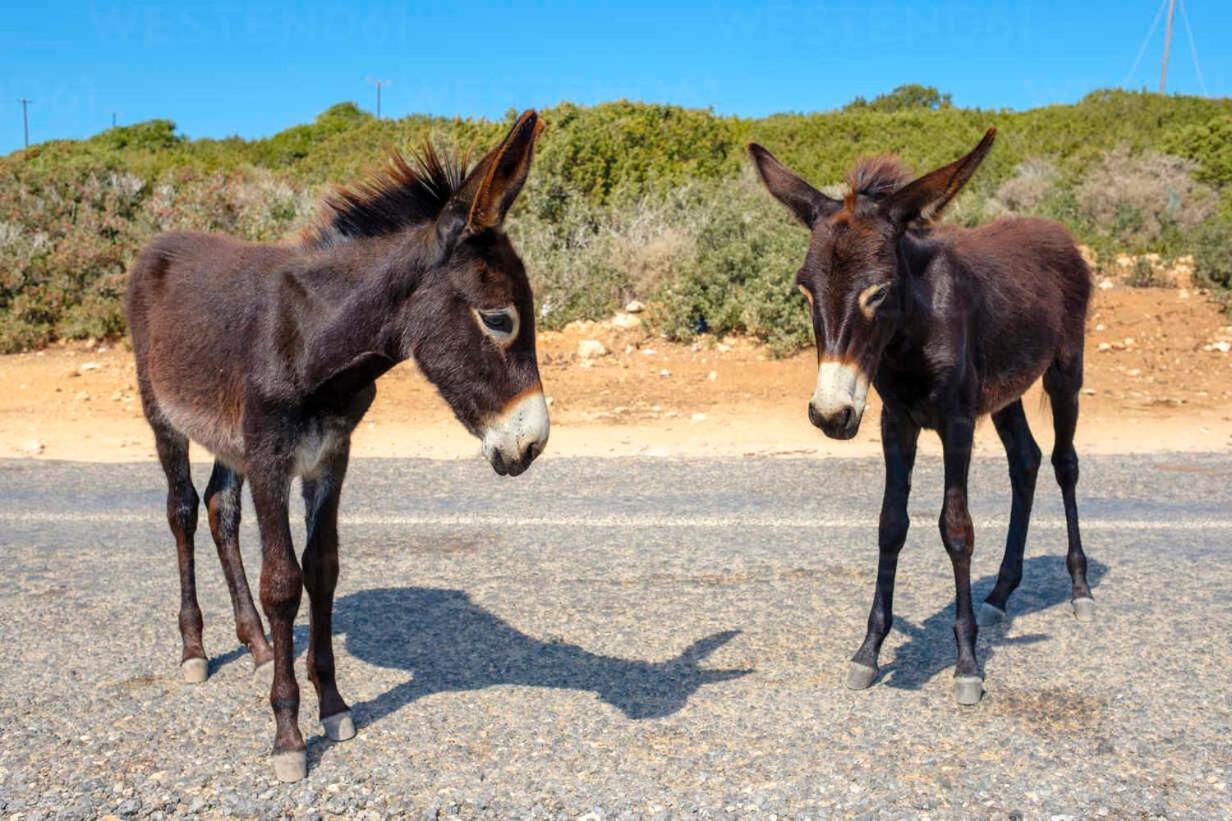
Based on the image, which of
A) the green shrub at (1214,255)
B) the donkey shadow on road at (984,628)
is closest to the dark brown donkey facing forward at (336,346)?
the donkey shadow on road at (984,628)

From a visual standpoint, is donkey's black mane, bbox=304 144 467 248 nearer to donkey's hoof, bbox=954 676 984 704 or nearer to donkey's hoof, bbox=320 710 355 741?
donkey's hoof, bbox=320 710 355 741

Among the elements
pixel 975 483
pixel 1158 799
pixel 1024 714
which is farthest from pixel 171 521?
pixel 975 483

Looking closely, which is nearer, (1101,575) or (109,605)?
(109,605)

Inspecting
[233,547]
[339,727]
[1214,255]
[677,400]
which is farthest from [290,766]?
[1214,255]

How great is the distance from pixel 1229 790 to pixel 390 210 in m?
3.57

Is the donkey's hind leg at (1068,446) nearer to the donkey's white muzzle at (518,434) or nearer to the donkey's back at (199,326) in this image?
the donkey's white muzzle at (518,434)

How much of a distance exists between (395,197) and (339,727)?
2027mm

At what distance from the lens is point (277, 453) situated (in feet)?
13.1

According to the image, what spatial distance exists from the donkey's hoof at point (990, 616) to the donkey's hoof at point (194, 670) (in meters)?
3.80

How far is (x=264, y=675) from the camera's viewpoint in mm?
4895

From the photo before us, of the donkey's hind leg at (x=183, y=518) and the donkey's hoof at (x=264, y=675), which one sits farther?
A: the donkey's hind leg at (x=183, y=518)

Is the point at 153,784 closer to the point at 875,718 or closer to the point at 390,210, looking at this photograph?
the point at 390,210

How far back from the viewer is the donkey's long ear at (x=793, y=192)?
4535 millimetres

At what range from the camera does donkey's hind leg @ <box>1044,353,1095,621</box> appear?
5910 millimetres
